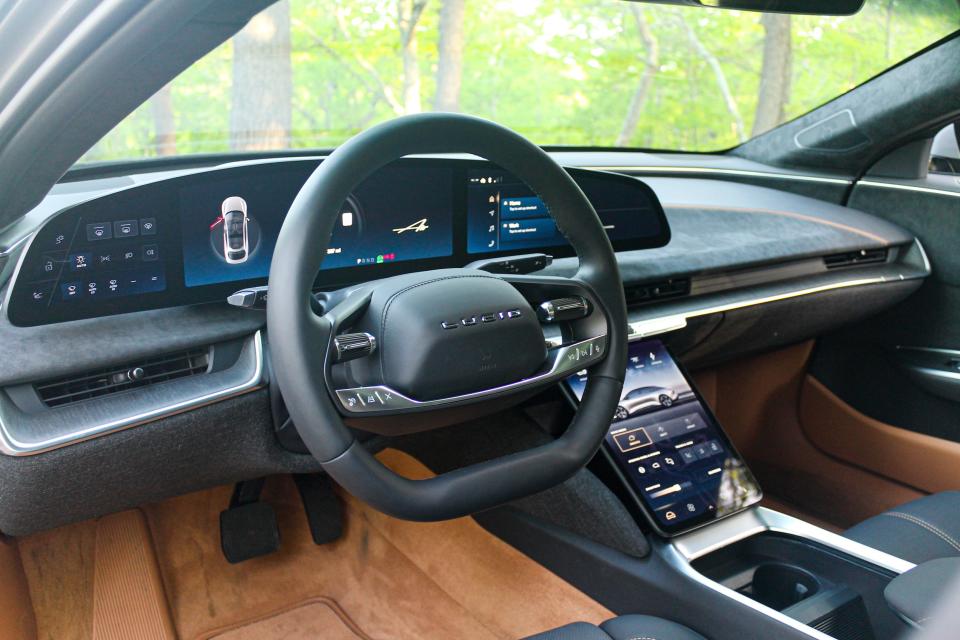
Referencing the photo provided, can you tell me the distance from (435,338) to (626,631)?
27.7 inches

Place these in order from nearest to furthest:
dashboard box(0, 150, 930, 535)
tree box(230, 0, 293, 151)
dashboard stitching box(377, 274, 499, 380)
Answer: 1. dashboard stitching box(377, 274, 499, 380)
2. dashboard box(0, 150, 930, 535)
3. tree box(230, 0, 293, 151)

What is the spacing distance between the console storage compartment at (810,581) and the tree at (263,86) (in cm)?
146

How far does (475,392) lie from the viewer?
124 cm

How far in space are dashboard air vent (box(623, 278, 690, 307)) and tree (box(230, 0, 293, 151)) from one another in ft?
3.14

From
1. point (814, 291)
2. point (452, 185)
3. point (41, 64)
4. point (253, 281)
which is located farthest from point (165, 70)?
point (814, 291)

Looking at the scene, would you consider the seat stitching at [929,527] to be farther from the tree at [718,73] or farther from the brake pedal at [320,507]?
the tree at [718,73]

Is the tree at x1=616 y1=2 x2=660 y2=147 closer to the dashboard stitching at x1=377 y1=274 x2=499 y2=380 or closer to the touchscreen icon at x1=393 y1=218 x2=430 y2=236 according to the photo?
the touchscreen icon at x1=393 y1=218 x2=430 y2=236

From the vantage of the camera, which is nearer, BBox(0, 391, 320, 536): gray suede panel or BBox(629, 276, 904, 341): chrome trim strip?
BBox(0, 391, 320, 536): gray suede panel

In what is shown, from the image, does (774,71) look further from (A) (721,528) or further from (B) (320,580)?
(B) (320,580)

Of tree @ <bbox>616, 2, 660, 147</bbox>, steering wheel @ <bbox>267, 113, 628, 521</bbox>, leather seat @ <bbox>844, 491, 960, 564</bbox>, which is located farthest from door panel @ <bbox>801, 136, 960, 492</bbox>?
steering wheel @ <bbox>267, 113, 628, 521</bbox>

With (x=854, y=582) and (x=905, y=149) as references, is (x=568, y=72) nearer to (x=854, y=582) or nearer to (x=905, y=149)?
(x=905, y=149)

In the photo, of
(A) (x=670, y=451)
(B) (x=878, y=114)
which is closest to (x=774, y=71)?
(B) (x=878, y=114)

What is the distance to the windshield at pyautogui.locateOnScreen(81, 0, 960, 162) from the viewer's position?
2215mm

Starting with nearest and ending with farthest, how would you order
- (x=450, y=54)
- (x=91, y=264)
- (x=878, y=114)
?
(x=91, y=264), (x=878, y=114), (x=450, y=54)
